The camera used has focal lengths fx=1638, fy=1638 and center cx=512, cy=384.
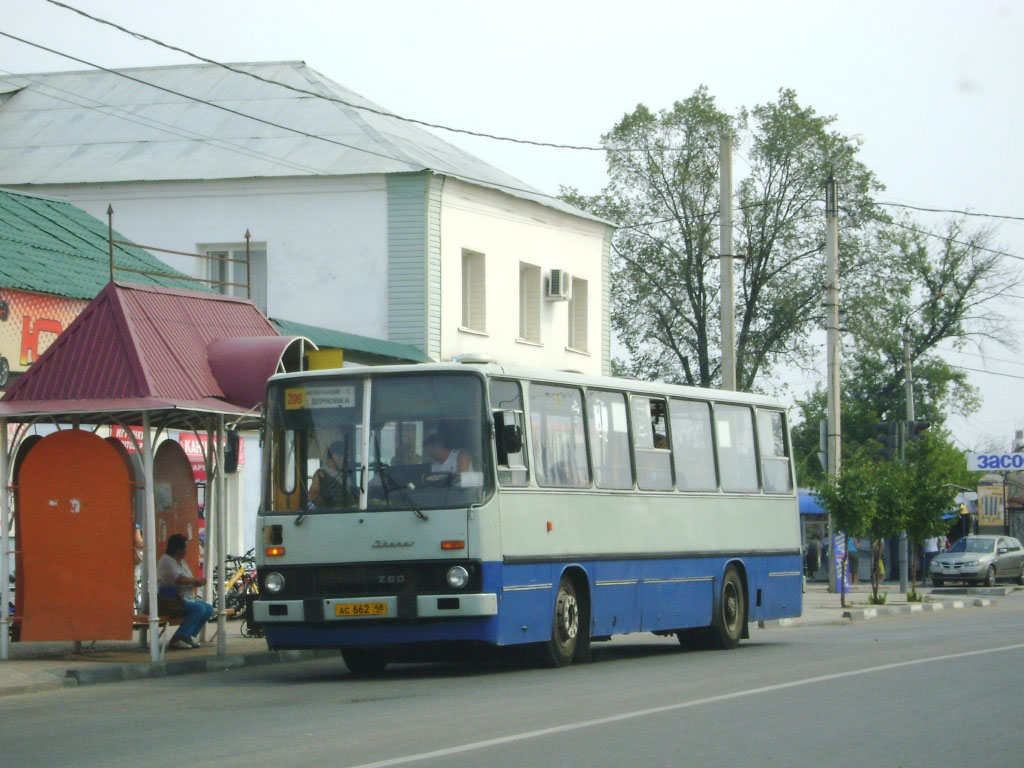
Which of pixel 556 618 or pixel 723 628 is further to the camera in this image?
pixel 723 628

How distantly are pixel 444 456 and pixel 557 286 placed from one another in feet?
72.4

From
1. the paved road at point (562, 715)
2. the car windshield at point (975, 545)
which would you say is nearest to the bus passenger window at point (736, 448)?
the paved road at point (562, 715)

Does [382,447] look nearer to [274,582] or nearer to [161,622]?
[274,582]

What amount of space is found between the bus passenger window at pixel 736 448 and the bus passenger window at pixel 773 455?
28 cm

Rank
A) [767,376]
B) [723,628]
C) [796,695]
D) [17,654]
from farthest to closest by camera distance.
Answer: [767,376], [723,628], [17,654], [796,695]

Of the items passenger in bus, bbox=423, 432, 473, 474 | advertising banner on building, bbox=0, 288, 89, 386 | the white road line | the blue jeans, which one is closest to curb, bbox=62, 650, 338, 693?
the blue jeans

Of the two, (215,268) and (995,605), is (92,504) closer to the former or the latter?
(215,268)

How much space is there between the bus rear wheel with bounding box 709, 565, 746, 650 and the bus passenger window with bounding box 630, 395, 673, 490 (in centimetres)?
184

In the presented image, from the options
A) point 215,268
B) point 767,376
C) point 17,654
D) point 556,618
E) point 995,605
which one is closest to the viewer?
point 556,618

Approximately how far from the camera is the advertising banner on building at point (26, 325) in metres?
20.0

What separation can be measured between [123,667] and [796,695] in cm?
682

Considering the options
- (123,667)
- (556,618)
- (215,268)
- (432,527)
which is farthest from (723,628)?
(215,268)

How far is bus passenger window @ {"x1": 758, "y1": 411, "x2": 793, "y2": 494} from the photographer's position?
20438 millimetres

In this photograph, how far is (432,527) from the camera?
14.5m
